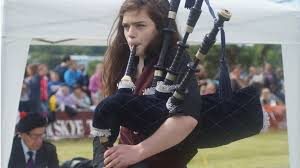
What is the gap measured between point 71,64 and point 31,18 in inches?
308

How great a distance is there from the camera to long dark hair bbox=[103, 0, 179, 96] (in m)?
1.80

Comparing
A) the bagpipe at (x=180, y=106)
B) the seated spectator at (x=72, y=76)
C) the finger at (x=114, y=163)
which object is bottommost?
the seated spectator at (x=72, y=76)

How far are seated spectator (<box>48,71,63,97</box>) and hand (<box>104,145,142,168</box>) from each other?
860 centimetres

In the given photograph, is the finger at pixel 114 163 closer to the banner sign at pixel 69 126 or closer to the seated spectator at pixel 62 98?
→ the banner sign at pixel 69 126

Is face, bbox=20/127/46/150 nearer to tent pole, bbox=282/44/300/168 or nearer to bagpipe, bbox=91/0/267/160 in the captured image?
tent pole, bbox=282/44/300/168

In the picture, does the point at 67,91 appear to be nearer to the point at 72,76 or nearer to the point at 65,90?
the point at 65,90

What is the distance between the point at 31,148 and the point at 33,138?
0.08 meters

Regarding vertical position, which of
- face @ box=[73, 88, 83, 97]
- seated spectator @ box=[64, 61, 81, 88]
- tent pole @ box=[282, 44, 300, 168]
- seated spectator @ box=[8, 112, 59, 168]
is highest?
tent pole @ box=[282, 44, 300, 168]

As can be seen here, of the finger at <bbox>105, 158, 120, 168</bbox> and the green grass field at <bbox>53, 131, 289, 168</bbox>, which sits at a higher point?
the finger at <bbox>105, 158, 120, 168</bbox>

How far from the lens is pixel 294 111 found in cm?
405

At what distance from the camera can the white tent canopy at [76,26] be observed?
314 centimetres

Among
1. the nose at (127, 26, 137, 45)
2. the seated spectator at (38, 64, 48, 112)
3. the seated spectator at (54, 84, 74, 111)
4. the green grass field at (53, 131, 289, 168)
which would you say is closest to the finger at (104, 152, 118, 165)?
the nose at (127, 26, 137, 45)

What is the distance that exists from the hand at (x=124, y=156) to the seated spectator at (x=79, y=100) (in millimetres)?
8316

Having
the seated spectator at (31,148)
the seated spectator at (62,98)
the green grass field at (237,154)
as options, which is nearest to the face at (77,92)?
the seated spectator at (62,98)
